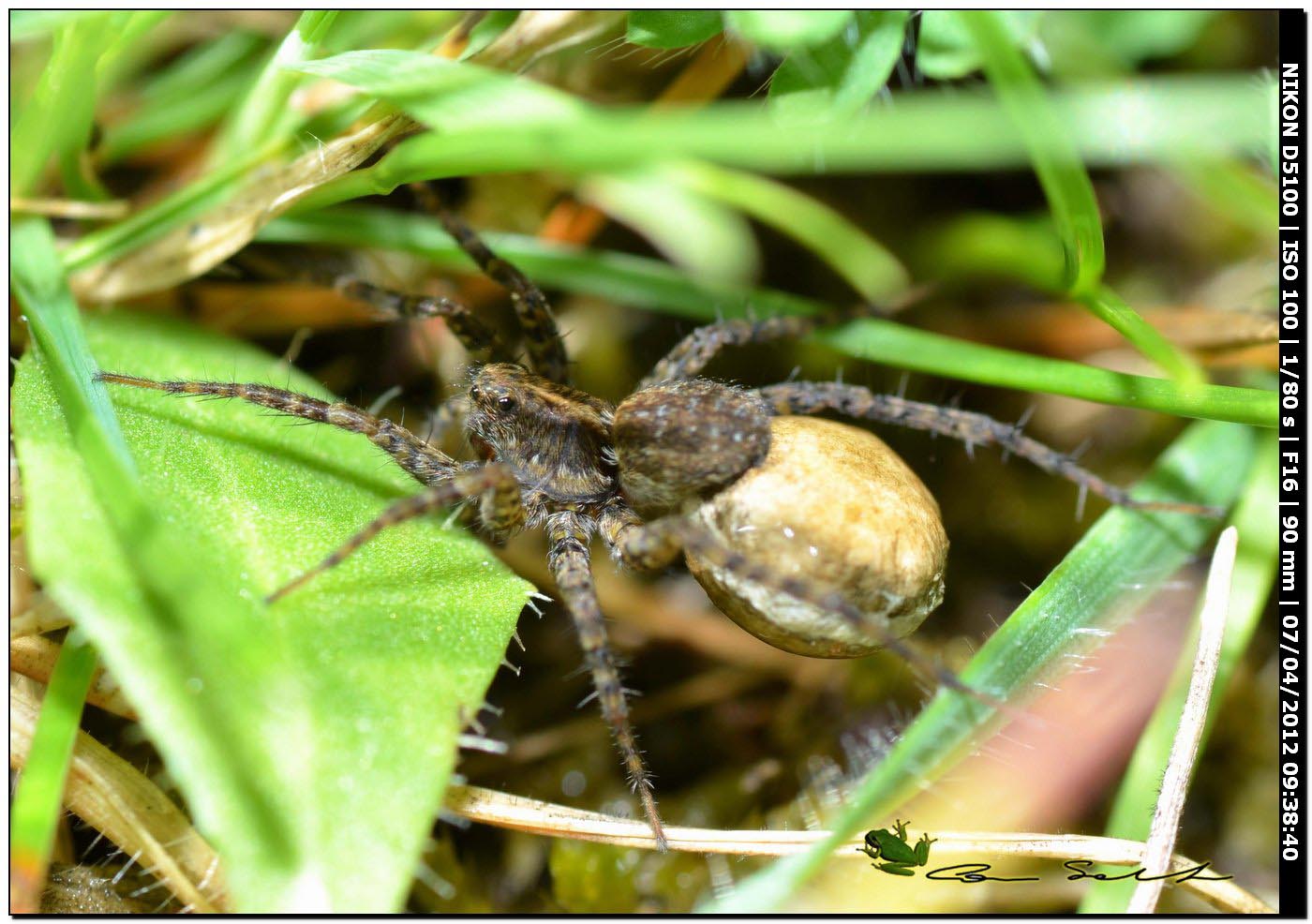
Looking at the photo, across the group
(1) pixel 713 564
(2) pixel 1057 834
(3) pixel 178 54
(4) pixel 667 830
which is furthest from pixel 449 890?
(3) pixel 178 54

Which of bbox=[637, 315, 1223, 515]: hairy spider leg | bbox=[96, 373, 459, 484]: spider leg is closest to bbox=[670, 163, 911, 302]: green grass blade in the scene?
bbox=[637, 315, 1223, 515]: hairy spider leg

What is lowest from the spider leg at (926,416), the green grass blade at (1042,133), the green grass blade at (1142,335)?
the spider leg at (926,416)

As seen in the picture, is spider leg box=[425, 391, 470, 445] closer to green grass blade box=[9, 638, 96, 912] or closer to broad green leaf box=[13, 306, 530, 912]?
broad green leaf box=[13, 306, 530, 912]

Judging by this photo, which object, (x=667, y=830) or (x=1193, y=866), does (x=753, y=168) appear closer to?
(x=667, y=830)

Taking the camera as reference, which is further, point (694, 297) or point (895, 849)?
point (694, 297)

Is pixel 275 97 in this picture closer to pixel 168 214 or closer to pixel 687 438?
pixel 168 214

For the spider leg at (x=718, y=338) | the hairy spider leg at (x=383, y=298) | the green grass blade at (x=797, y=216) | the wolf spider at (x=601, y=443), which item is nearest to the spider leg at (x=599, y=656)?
the wolf spider at (x=601, y=443)

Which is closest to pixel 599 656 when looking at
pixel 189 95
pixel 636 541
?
pixel 636 541

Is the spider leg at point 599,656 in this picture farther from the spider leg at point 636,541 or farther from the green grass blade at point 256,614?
the green grass blade at point 256,614
